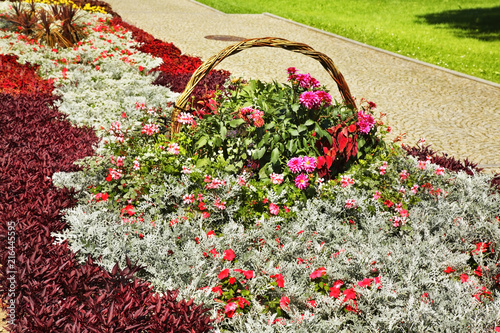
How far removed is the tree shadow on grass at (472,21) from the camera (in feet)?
51.5

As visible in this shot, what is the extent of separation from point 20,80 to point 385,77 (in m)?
6.88

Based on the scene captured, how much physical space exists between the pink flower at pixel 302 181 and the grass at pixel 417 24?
26.7ft

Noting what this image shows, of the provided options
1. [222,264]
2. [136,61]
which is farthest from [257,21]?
[222,264]

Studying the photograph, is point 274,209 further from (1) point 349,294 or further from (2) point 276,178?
(1) point 349,294

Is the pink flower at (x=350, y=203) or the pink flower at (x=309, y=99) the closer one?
the pink flower at (x=350, y=203)

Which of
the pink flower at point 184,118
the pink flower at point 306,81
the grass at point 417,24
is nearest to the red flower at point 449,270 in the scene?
the pink flower at point 306,81

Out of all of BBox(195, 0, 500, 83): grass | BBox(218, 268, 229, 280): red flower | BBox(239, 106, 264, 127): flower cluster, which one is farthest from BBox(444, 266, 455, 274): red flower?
BBox(195, 0, 500, 83): grass

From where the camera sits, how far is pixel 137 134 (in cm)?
418

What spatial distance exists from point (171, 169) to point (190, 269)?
3.70ft

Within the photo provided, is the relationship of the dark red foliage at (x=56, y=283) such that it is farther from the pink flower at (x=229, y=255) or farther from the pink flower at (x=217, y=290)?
the pink flower at (x=229, y=255)

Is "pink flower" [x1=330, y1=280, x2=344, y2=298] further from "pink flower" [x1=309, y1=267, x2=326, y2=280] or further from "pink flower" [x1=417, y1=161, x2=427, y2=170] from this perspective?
"pink flower" [x1=417, y1=161, x2=427, y2=170]

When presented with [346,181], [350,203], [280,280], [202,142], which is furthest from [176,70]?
[280,280]

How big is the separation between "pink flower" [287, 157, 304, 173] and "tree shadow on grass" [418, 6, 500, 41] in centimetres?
1427

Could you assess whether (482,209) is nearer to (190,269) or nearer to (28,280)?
(190,269)
